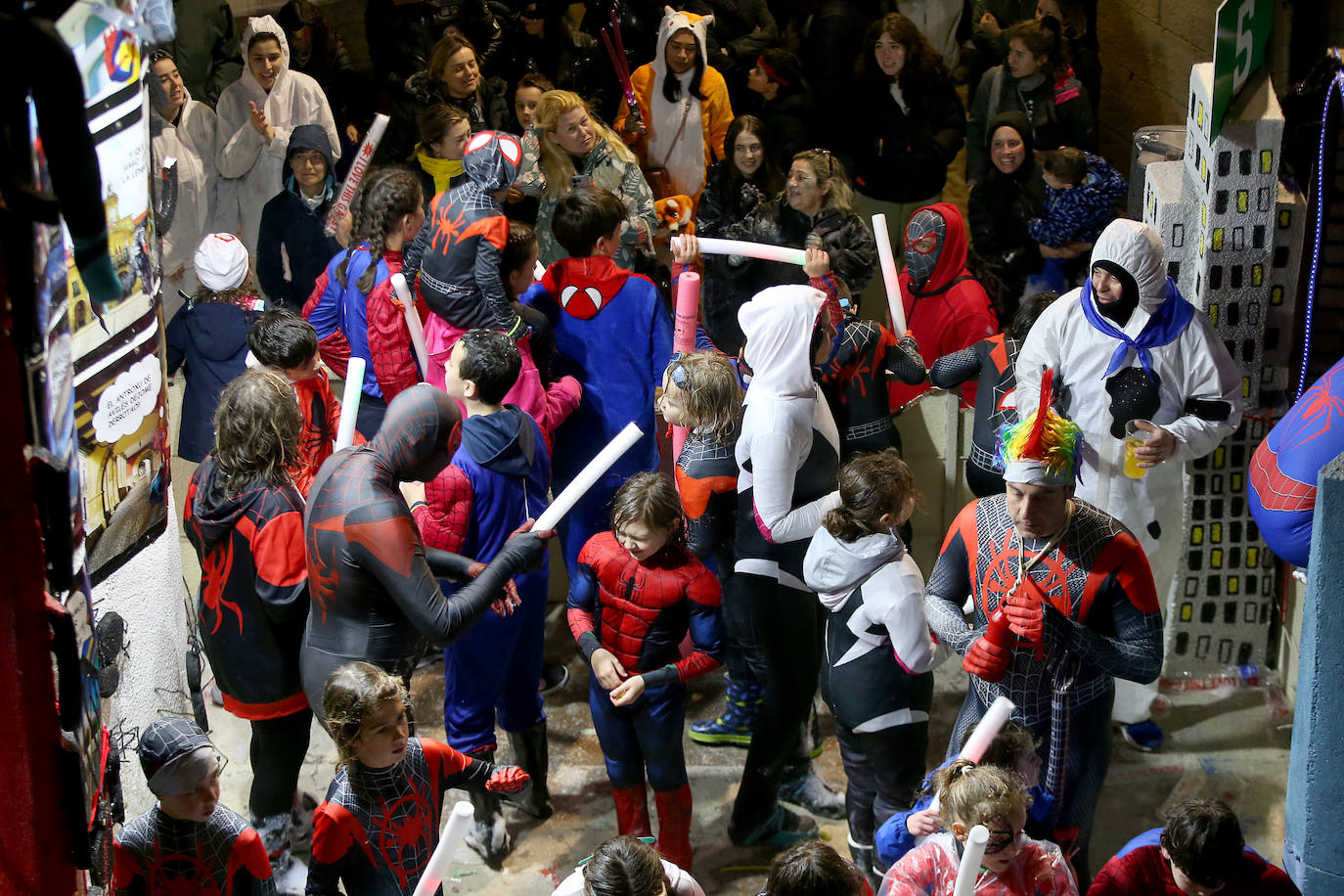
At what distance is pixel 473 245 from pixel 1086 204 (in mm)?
2798

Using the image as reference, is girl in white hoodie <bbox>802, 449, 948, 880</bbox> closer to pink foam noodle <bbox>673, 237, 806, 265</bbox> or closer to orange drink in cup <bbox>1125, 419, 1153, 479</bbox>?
orange drink in cup <bbox>1125, 419, 1153, 479</bbox>

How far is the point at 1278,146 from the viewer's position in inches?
204

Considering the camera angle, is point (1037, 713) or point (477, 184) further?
point (477, 184)

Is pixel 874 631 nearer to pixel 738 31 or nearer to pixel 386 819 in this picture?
pixel 386 819

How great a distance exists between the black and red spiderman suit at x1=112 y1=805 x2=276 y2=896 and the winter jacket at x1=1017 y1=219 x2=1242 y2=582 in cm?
297

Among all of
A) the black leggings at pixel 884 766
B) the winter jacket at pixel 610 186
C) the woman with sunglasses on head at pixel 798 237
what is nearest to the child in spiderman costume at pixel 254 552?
the black leggings at pixel 884 766

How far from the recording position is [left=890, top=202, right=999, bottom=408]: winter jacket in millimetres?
5992

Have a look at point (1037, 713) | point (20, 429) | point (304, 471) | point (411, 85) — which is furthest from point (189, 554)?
point (20, 429)

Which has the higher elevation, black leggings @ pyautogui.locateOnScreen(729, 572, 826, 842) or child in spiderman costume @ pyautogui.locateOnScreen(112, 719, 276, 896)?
child in spiderman costume @ pyautogui.locateOnScreen(112, 719, 276, 896)

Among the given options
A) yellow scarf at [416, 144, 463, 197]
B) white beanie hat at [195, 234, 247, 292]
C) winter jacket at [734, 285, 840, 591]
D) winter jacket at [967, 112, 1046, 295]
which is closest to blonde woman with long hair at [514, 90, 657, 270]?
yellow scarf at [416, 144, 463, 197]

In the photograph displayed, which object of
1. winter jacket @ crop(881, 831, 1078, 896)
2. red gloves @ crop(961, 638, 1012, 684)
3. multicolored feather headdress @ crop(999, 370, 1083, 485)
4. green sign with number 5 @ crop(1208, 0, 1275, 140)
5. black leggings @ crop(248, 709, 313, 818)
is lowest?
black leggings @ crop(248, 709, 313, 818)

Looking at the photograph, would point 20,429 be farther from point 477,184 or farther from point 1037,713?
point 477,184

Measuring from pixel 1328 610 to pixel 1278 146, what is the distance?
210cm

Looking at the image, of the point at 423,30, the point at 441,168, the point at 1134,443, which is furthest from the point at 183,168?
the point at 1134,443
